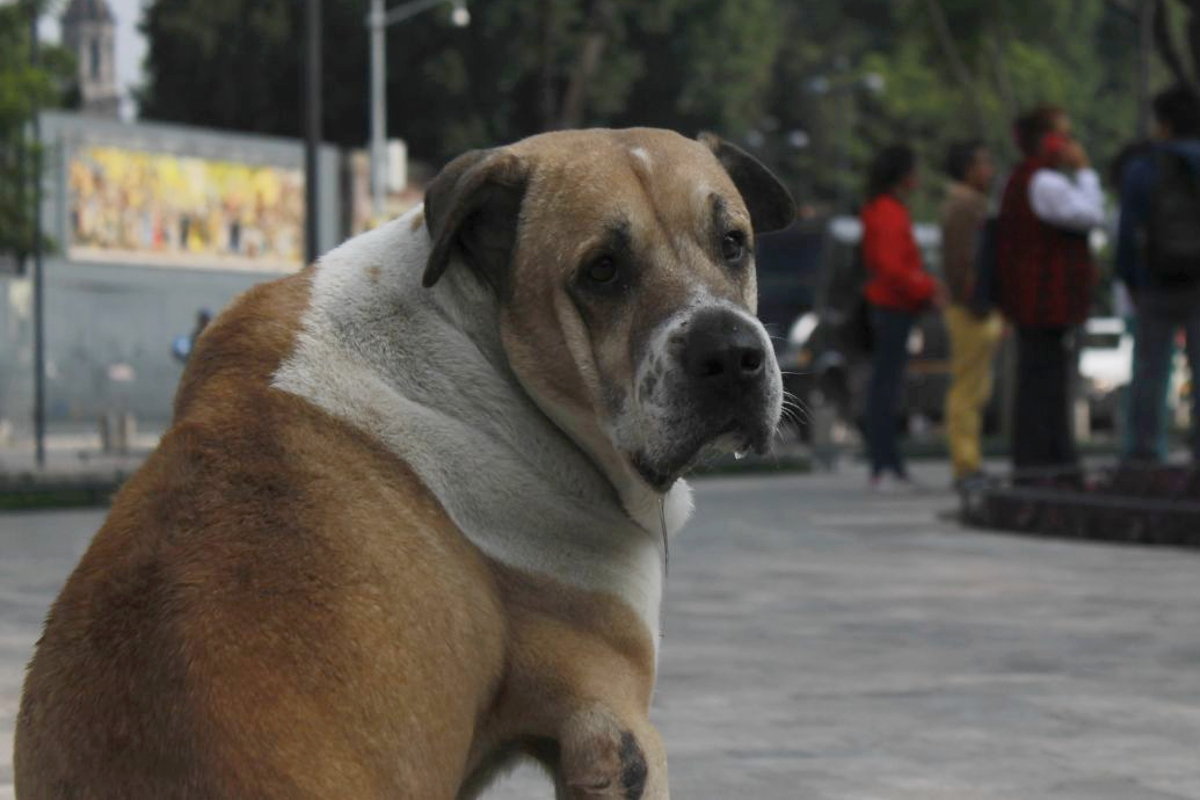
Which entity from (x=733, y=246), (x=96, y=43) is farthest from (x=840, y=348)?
(x=96, y=43)

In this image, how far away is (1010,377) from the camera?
23656 mm

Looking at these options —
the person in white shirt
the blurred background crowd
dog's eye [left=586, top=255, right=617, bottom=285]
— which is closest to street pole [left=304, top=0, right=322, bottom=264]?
the blurred background crowd

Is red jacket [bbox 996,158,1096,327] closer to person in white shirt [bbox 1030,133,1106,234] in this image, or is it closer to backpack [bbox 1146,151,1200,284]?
person in white shirt [bbox 1030,133,1106,234]

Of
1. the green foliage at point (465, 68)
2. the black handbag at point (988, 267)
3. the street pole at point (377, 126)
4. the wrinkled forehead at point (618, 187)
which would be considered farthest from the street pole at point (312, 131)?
the green foliage at point (465, 68)

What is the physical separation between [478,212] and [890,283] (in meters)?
11.1

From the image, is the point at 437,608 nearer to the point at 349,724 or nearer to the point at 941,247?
the point at 349,724

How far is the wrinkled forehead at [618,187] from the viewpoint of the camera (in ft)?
10.9

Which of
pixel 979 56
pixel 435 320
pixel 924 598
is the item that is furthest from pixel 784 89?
pixel 435 320

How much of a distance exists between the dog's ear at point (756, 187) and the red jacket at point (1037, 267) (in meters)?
9.10

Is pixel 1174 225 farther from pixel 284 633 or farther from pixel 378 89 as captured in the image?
pixel 378 89

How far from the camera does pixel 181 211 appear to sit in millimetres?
40750

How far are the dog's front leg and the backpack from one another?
30.7 ft

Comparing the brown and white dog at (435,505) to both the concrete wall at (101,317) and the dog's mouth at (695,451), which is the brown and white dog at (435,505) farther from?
the concrete wall at (101,317)

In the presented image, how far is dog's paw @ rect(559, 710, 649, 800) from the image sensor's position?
123 inches
